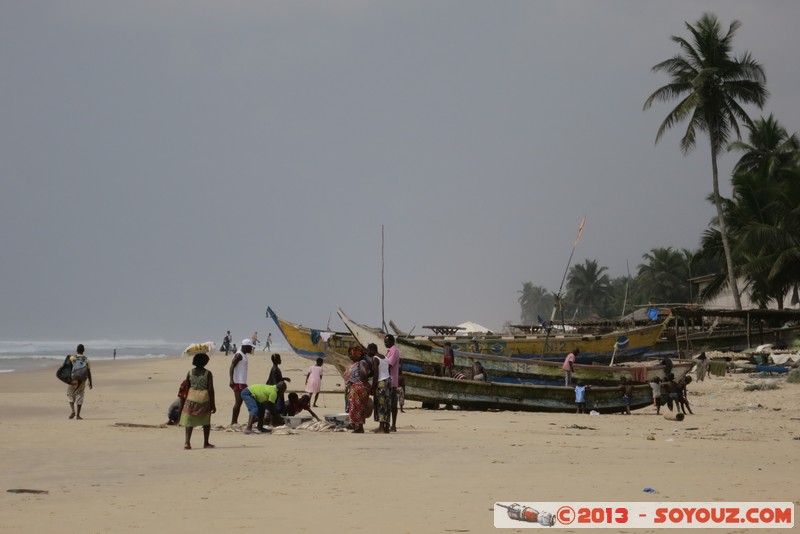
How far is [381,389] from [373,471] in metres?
4.90

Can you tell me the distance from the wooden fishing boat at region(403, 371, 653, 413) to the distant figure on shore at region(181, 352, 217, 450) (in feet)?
26.7

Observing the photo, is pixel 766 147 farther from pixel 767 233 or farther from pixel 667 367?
pixel 667 367

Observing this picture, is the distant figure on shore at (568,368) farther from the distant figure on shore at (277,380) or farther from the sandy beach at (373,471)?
the distant figure on shore at (277,380)

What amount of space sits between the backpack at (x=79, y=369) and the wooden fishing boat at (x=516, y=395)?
6826 mm

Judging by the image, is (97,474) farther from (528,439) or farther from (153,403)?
(153,403)

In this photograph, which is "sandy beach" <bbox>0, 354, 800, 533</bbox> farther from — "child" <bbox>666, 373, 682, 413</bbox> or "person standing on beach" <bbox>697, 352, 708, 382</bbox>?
"person standing on beach" <bbox>697, 352, 708, 382</bbox>

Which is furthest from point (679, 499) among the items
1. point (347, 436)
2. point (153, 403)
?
point (153, 403)

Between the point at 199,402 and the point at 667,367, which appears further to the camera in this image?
the point at 667,367

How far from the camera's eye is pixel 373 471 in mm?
9992

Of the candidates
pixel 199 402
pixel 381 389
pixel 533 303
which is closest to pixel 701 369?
pixel 381 389

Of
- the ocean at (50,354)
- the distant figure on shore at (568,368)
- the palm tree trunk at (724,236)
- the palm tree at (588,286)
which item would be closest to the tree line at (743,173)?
the palm tree trunk at (724,236)

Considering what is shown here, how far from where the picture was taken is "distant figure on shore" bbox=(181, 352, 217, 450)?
40.5 feet

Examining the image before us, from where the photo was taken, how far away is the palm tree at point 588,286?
4055 inches

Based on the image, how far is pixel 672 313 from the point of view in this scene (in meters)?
32.8
